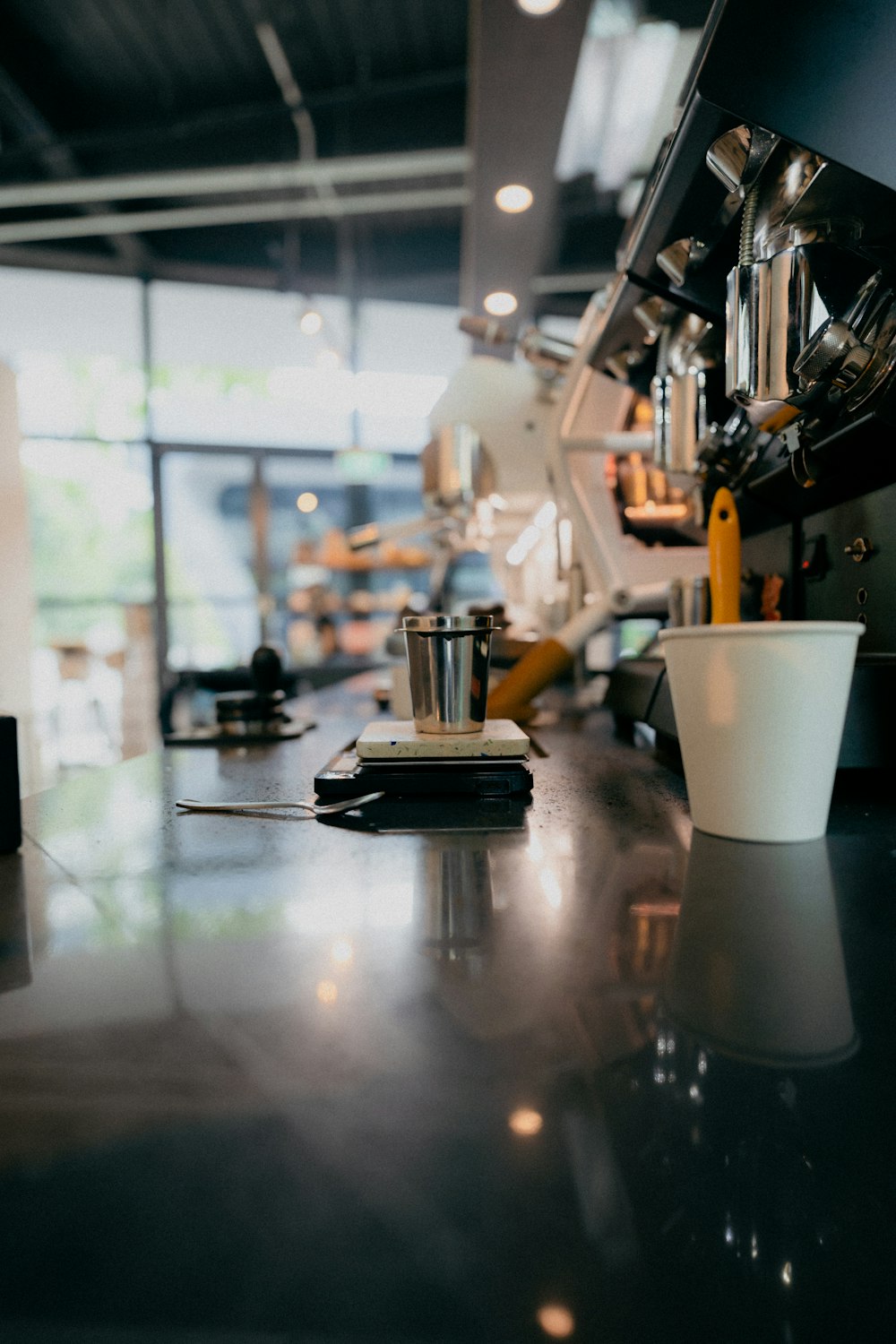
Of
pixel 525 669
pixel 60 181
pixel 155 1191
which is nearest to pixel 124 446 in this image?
pixel 60 181

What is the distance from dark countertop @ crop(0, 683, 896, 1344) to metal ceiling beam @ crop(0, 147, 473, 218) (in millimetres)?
4876

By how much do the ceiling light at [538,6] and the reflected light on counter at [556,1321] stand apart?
6.98ft

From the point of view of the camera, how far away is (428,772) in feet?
2.29

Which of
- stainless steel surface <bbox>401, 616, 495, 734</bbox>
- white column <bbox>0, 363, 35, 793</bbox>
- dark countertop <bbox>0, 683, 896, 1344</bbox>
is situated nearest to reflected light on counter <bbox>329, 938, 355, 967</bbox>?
dark countertop <bbox>0, 683, 896, 1344</bbox>

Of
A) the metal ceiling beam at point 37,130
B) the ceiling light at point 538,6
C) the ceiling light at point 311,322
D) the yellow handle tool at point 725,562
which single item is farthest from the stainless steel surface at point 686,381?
the metal ceiling beam at point 37,130

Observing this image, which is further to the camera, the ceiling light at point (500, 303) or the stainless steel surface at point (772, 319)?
the ceiling light at point (500, 303)

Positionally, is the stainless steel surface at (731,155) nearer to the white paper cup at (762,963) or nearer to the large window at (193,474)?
the white paper cup at (762,963)

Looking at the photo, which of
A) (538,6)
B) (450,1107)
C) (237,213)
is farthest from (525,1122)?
(237,213)

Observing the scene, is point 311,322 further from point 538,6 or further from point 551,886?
point 551,886

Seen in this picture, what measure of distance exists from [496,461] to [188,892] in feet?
6.01

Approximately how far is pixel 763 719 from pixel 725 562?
189 mm

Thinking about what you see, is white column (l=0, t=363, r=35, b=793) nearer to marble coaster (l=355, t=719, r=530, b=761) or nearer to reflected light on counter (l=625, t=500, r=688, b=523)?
reflected light on counter (l=625, t=500, r=688, b=523)

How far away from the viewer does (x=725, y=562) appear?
65 cm

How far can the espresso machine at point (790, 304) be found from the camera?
45 cm
